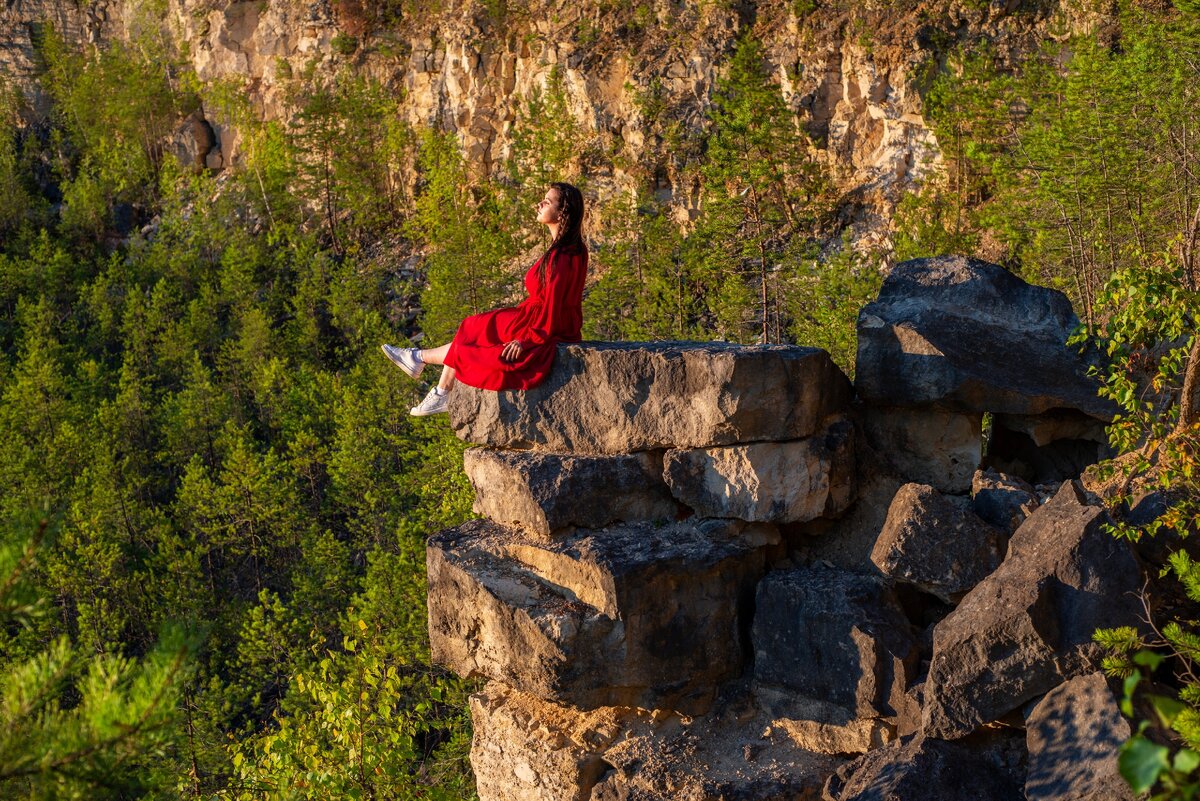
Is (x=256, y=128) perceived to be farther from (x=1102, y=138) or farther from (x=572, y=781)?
(x=572, y=781)

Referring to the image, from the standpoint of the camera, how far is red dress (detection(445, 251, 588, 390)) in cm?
805

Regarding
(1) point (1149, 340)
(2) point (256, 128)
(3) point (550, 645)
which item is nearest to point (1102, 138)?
(1) point (1149, 340)

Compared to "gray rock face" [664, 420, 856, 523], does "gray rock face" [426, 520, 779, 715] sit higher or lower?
lower

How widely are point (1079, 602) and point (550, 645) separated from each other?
10.4ft

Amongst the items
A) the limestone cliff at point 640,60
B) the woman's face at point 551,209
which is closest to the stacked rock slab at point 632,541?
the woman's face at point 551,209

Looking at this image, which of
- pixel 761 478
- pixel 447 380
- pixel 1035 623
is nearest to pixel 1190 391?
pixel 1035 623

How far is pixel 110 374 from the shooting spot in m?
37.2

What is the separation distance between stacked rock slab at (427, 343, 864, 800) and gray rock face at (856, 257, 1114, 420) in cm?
42

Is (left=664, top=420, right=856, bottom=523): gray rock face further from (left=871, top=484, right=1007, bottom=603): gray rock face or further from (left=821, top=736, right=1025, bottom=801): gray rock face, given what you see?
(left=821, top=736, right=1025, bottom=801): gray rock face

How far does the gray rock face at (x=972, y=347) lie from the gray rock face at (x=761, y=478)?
633 millimetres

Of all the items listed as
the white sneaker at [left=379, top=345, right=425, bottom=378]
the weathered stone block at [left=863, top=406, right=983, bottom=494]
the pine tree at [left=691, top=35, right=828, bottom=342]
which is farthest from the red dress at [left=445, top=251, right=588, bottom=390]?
the pine tree at [left=691, top=35, right=828, bottom=342]

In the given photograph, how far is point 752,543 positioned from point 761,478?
49 cm

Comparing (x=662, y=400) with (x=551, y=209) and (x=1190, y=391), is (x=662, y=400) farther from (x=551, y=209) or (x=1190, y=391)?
(x=1190, y=391)

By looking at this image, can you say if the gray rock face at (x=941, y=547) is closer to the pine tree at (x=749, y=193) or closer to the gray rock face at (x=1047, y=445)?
the gray rock face at (x=1047, y=445)
